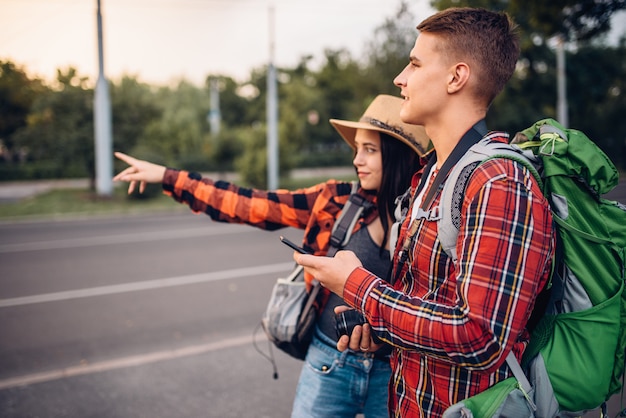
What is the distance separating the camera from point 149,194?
1819 centimetres

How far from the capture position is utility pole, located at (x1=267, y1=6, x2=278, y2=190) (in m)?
19.1

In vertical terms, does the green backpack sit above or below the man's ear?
below

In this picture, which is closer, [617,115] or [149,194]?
[149,194]

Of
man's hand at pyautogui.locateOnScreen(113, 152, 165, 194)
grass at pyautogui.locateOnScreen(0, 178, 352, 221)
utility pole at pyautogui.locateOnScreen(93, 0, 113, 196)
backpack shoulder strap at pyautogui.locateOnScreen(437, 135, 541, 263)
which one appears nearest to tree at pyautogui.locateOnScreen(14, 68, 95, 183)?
grass at pyautogui.locateOnScreen(0, 178, 352, 221)

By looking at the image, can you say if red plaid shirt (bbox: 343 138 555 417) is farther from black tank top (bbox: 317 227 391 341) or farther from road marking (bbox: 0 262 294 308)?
road marking (bbox: 0 262 294 308)

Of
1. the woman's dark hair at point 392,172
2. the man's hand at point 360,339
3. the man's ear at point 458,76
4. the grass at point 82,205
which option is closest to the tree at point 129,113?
the grass at point 82,205

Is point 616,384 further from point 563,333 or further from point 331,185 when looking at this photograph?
point 331,185

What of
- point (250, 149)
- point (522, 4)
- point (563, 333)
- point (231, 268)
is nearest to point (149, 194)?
point (250, 149)

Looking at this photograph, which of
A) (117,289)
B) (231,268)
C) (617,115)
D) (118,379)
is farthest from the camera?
(617,115)

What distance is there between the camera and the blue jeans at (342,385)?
2.07 metres

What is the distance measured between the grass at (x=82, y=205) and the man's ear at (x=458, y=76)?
1472cm

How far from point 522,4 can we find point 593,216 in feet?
32.5

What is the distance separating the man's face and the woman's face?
26.3 inches

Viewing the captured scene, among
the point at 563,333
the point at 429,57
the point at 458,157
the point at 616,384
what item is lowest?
the point at 616,384
